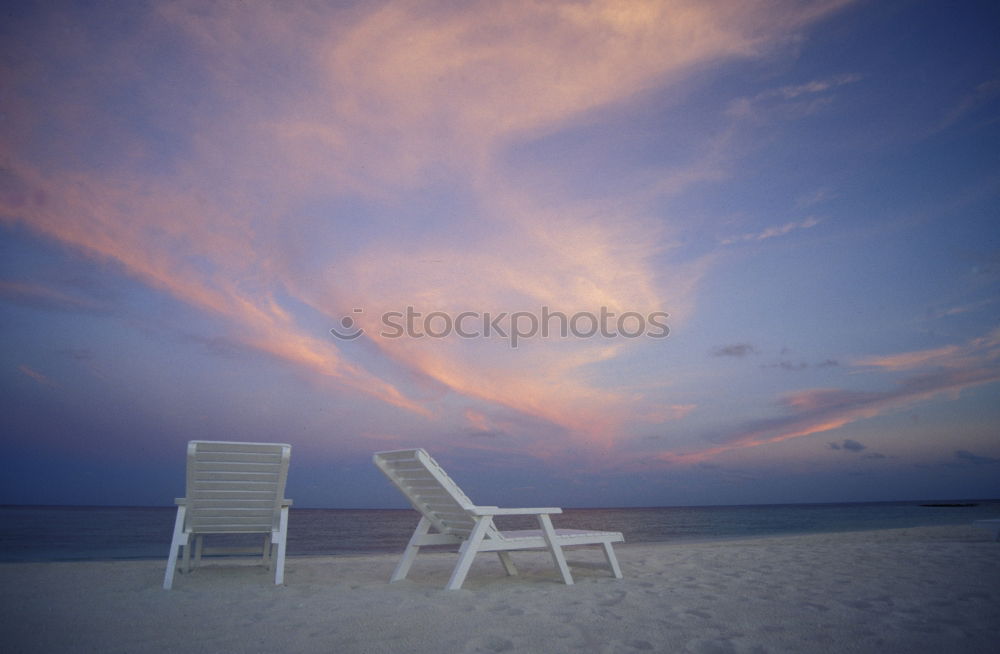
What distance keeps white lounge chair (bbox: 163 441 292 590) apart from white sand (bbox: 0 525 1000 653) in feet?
1.51

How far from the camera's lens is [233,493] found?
5.12 m

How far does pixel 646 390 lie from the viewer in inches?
666

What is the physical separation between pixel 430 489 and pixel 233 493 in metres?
1.71

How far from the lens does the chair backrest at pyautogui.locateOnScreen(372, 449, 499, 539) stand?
4.96 meters

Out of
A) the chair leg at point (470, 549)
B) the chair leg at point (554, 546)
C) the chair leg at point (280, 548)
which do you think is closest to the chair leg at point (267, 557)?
the chair leg at point (280, 548)

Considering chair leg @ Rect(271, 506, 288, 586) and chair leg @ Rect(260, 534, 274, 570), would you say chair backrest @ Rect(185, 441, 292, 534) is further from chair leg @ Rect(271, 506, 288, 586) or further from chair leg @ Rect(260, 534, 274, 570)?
chair leg @ Rect(260, 534, 274, 570)

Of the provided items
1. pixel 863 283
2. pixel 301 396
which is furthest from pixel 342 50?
pixel 863 283

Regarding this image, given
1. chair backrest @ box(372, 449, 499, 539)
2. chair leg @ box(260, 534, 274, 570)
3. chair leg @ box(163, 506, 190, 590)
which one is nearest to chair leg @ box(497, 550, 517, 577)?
chair backrest @ box(372, 449, 499, 539)

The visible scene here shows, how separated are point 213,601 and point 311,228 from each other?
9917 mm

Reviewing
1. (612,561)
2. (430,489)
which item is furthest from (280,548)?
(612,561)

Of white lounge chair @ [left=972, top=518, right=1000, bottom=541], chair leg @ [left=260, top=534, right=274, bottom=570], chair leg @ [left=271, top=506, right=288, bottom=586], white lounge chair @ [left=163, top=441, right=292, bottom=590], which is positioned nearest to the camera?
white lounge chair @ [left=163, top=441, right=292, bottom=590]

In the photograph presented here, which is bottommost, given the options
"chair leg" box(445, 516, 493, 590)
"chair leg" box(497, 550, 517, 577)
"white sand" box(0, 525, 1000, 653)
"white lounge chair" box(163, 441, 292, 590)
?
"white sand" box(0, 525, 1000, 653)

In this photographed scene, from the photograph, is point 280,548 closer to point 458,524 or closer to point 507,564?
point 458,524

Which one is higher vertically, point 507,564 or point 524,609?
point 507,564
